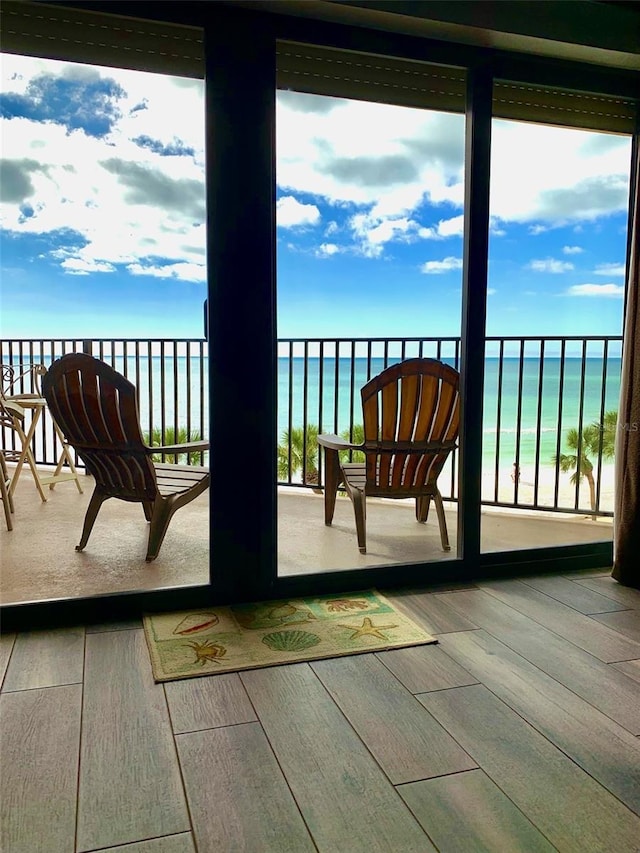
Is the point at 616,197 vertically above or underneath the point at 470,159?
above

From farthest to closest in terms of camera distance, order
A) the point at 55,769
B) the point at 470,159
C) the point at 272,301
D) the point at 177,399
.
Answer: the point at 177,399 → the point at 470,159 → the point at 272,301 → the point at 55,769

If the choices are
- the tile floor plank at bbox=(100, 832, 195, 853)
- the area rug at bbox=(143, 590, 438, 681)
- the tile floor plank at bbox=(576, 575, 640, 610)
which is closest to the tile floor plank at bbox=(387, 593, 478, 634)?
the area rug at bbox=(143, 590, 438, 681)

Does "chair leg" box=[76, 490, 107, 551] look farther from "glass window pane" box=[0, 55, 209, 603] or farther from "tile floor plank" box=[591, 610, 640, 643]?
"tile floor plank" box=[591, 610, 640, 643]

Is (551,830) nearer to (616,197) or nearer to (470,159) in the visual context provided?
(470,159)

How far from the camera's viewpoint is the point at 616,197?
42.7 ft

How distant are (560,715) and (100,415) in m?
2.31

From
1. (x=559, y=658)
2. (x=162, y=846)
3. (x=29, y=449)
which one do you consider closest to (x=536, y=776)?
(x=559, y=658)

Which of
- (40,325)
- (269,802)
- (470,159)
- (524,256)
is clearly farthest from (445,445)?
(524,256)

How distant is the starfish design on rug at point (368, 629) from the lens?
90.1 inches

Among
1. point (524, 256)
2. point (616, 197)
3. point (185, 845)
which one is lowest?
point (185, 845)

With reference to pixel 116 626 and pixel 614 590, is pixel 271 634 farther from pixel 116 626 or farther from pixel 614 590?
pixel 614 590

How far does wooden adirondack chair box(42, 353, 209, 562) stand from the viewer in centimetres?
305

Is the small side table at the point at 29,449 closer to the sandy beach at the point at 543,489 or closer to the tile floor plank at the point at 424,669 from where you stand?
the tile floor plank at the point at 424,669

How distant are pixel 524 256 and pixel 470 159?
501 inches
